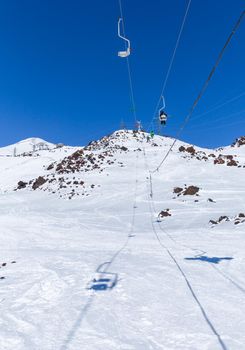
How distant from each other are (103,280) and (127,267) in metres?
1.50

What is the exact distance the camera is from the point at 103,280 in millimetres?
9750

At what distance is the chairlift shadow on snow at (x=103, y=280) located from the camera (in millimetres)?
9086

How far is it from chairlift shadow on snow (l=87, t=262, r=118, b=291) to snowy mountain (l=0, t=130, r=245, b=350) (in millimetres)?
27

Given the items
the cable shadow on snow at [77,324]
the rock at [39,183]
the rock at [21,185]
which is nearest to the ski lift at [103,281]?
the cable shadow on snow at [77,324]

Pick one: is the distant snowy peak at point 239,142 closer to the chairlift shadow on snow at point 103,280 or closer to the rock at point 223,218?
the rock at point 223,218

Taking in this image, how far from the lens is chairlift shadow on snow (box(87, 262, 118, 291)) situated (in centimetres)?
Result: 909

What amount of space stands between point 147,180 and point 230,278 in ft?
88.3

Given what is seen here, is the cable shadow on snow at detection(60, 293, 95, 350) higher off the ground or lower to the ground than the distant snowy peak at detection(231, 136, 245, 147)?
lower

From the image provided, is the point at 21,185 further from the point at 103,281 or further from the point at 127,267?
the point at 103,281

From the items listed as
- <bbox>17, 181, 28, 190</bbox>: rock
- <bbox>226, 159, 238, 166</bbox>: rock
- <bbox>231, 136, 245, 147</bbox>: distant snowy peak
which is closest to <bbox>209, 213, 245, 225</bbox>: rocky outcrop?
<bbox>226, 159, 238, 166</bbox>: rock

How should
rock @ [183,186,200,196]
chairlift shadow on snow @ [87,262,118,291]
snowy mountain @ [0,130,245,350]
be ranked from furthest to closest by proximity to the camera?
rock @ [183,186,200,196] → chairlift shadow on snow @ [87,262,118,291] → snowy mountain @ [0,130,245,350]

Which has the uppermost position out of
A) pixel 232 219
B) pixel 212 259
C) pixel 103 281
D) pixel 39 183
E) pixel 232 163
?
pixel 232 163

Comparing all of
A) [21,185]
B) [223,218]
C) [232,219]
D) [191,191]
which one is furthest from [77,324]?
[21,185]

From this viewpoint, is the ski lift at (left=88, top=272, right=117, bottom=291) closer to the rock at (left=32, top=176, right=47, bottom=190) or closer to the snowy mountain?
the snowy mountain
